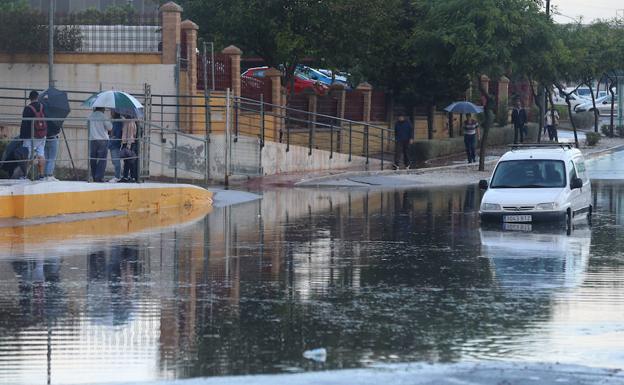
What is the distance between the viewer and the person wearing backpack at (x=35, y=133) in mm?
22281

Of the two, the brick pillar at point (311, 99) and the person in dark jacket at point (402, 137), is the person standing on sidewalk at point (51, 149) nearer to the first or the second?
the person in dark jacket at point (402, 137)

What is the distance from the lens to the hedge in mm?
44719

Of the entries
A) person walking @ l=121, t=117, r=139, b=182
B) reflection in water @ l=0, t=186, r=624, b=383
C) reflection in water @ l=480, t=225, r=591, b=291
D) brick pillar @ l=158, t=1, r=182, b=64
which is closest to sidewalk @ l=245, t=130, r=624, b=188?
brick pillar @ l=158, t=1, r=182, b=64

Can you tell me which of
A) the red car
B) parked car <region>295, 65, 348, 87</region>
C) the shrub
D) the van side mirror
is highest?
parked car <region>295, 65, 348, 87</region>

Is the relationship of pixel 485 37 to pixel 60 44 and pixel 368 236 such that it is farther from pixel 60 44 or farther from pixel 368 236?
pixel 368 236

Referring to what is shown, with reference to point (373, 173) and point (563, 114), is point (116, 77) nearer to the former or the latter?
point (373, 173)

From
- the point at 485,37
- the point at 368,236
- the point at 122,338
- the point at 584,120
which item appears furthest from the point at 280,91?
the point at 584,120

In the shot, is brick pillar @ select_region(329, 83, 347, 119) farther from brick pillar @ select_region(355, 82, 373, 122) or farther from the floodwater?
the floodwater

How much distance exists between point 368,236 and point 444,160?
25017 millimetres

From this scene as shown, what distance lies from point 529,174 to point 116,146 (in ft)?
28.1

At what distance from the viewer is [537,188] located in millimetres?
22828

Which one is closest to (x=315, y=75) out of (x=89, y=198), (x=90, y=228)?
(x=89, y=198)

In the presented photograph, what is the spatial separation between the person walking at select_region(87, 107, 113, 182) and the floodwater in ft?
10.1

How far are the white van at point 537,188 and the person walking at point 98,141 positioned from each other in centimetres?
740
